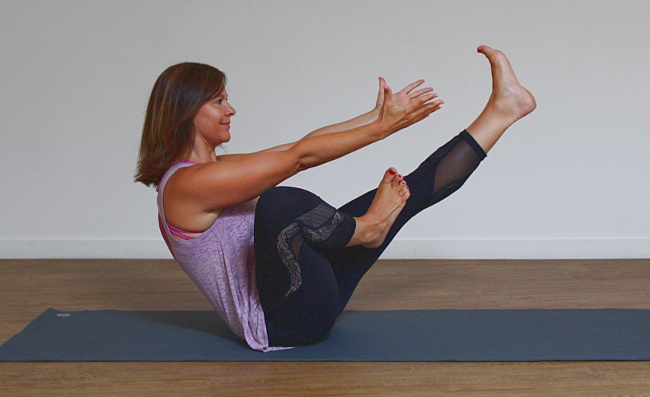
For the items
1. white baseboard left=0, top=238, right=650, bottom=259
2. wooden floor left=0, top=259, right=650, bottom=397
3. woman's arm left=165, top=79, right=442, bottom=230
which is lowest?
white baseboard left=0, top=238, right=650, bottom=259

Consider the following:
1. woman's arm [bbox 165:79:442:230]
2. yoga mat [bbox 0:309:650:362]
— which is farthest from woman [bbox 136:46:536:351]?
yoga mat [bbox 0:309:650:362]

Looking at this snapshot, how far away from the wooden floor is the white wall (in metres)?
0.27

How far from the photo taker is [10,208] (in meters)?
3.76

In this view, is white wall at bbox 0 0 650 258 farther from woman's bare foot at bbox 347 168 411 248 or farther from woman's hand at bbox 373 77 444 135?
woman's hand at bbox 373 77 444 135

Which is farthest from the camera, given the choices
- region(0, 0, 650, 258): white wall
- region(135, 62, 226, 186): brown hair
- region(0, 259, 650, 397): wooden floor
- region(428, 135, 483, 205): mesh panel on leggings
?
region(0, 0, 650, 258): white wall

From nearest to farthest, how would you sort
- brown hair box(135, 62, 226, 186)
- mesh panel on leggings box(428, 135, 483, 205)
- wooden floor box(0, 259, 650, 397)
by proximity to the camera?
wooden floor box(0, 259, 650, 397) < brown hair box(135, 62, 226, 186) < mesh panel on leggings box(428, 135, 483, 205)

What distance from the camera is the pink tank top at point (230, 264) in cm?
199

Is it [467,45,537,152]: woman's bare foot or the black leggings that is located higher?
[467,45,537,152]: woman's bare foot

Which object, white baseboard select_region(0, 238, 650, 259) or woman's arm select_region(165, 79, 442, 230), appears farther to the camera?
white baseboard select_region(0, 238, 650, 259)

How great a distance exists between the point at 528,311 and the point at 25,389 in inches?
71.0

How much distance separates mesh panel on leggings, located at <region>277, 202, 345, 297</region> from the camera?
73.5 inches

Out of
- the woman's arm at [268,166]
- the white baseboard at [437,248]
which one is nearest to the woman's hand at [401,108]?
the woman's arm at [268,166]

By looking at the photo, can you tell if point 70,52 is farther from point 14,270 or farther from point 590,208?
point 590,208

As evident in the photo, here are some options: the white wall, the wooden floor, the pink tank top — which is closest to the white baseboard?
the white wall
